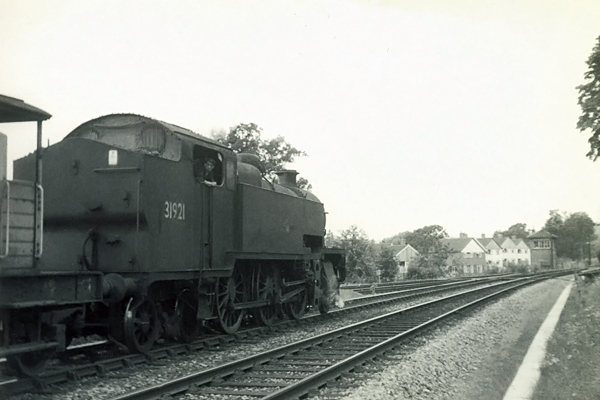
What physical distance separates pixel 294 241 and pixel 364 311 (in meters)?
4.10

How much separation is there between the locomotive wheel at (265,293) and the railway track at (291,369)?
5.99 ft

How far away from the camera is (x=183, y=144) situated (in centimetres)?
931

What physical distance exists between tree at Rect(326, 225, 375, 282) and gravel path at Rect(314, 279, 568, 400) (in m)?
25.5

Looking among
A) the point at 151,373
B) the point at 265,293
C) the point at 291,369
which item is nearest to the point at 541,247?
the point at 265,293

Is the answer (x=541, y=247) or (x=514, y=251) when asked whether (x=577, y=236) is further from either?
(x=514, y=251)

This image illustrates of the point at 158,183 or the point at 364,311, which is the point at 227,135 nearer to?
the point at 364,311

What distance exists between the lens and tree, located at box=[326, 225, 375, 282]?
131 feet

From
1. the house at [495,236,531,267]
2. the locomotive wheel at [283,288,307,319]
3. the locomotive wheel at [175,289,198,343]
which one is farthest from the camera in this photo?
the house at [495,236,531,267]

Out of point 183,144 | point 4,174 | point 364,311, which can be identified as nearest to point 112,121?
point 183,144

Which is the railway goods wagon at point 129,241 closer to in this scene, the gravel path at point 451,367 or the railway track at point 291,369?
the railway track at point 291,369

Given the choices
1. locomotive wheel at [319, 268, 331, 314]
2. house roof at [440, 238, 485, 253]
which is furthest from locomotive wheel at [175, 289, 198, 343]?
house roof at [440, 238, 485, 253]

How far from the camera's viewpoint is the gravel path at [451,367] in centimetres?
706

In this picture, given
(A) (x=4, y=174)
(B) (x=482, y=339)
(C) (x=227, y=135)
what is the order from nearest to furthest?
(A) (x=4, y=174) → (B) (x=482, y=339) → (C) (x=227, y=135)

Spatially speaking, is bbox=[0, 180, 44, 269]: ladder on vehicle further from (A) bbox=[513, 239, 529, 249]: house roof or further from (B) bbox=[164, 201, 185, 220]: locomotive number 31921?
(A) bbox=[513, 239, 529, 249]: house roof
